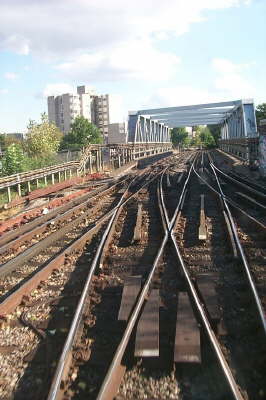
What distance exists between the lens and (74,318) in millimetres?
5039

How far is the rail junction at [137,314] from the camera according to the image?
152 inches

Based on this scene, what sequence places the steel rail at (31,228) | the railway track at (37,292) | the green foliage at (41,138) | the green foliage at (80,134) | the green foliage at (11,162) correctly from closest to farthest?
the railway track at (37,292) < the steel rail at (31,228) < the green foliage at (11,162) < the green foliage at (41,138) < the green foliage at (80,134)

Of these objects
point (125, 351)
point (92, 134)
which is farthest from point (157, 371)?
point (92, 134)

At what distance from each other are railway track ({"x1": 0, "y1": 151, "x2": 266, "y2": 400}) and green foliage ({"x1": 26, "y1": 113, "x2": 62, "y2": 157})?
40.3 metres

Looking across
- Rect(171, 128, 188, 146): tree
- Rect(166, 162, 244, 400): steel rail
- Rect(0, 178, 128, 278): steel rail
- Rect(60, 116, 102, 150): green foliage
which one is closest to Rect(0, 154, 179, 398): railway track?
Rect(0, 178, 128, 278): steel rail

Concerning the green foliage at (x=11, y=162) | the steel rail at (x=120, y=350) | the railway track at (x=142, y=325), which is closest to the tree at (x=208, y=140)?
the green foliage at (x=11, y=162)

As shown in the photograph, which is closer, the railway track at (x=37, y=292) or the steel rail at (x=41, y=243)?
the railway track at (x=37, y=292)

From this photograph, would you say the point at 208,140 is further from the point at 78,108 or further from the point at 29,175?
the point at 29,175

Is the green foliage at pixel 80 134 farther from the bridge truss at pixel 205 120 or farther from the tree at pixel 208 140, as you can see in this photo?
the tree at pixel 208 140

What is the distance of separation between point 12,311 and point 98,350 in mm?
1908

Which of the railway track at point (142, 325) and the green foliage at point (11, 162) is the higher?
the green foliage at point (11, 162)

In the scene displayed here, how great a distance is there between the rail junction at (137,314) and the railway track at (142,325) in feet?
0.05

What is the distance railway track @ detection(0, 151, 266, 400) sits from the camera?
3832 mm

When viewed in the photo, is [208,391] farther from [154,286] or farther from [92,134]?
[92,134]
